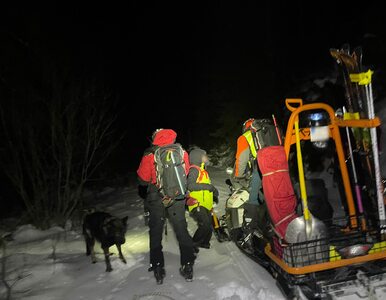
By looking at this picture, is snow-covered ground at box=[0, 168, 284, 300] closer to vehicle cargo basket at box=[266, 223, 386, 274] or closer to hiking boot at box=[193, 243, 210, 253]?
Result: hiking boot at box=[193, 243, 210, 253]

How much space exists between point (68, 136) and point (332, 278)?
7708 millimetres

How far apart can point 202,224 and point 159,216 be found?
1139mm

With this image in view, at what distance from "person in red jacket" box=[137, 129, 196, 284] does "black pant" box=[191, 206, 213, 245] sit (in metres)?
0.88

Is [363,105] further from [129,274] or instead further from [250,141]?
[129,274]

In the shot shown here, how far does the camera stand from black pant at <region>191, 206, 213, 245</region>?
6.12 meters

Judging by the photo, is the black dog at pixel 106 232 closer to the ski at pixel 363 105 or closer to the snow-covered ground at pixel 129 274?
the snow-covered ground at pixel 129 274

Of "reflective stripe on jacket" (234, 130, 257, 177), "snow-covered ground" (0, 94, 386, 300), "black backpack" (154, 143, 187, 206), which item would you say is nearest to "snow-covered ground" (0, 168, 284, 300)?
"snow-covered ground" (0, 94, 386, 300)

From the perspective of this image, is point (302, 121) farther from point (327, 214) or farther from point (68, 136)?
point (68, 136)

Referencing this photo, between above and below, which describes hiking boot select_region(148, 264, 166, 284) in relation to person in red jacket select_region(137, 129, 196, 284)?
below

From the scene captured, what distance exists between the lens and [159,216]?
526 cm

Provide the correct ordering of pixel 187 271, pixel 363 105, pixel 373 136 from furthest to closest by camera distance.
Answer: pixel 187 271, pixel 363 105, pixel 373 136

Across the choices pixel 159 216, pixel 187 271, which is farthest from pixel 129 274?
pixel 159 216

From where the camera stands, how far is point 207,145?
2445 cm

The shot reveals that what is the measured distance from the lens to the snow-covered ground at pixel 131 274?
4758 mm
